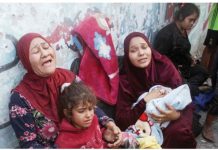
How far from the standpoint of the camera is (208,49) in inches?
202

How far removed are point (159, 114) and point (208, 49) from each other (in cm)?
266

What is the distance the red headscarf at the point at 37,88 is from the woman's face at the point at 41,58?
1.1 inches

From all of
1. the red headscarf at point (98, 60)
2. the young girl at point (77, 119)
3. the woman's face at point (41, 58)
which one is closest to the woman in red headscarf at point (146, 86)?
the red headscarf at point (98, 60)

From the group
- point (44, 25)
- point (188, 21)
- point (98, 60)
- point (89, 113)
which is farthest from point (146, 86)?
point (188, 21)

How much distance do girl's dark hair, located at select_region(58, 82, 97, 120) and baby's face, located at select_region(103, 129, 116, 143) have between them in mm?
310

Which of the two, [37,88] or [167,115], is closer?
[37,88]

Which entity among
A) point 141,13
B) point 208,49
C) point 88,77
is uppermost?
point 141,13

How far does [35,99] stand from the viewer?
7.41 feet

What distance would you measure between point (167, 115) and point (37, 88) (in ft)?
3.72

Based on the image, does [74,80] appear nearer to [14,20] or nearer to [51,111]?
[51,111]

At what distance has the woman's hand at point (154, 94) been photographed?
2.88 metres

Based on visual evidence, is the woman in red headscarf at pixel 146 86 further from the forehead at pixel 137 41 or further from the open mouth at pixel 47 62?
the open mouth at pixel 47 62

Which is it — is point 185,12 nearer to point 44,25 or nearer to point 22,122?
point 44,25

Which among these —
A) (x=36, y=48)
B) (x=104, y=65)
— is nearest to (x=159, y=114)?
(x=104, y=65)
